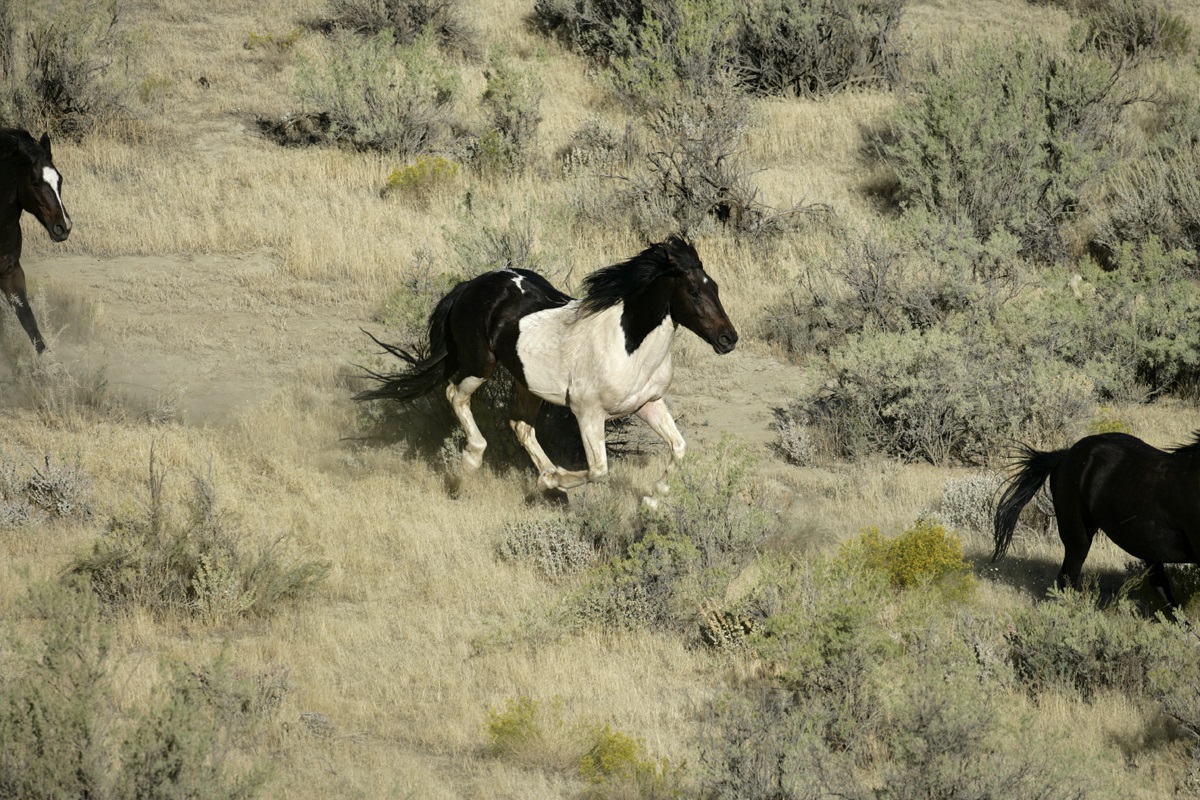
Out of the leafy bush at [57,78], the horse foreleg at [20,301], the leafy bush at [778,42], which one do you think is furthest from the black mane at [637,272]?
the leafy bush at [57,78]

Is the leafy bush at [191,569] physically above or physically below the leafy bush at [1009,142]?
below

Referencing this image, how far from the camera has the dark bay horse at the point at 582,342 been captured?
8.88 m

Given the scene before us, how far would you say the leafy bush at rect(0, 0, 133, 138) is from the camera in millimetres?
18172

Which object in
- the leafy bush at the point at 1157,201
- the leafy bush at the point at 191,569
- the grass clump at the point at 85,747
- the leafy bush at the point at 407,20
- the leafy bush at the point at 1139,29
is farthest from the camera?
the leafy bush at the point at 407,20

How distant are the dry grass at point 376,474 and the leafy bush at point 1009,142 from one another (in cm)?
116

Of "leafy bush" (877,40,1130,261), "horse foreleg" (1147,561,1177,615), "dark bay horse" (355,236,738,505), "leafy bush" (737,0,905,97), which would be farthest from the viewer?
"leafy bush" (737,0,905,97)

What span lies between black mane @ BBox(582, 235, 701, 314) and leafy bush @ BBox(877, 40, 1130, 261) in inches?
266

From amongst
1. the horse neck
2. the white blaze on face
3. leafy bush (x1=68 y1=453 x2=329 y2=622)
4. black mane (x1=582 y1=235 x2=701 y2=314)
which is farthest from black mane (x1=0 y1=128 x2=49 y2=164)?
the horse neck

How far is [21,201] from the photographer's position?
38.9 feet

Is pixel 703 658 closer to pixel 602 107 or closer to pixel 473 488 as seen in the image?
pixel 473 488

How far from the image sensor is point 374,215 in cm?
1591

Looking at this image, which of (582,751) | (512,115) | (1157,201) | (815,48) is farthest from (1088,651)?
(815,48)

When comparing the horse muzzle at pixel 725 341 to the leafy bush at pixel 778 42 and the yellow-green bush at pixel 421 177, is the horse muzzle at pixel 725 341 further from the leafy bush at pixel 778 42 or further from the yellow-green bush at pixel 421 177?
the leafy bush at pixel 778 42

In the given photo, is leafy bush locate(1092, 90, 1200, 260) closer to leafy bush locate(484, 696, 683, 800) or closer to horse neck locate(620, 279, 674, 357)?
horse neck locate(620, 279, 674, 357)
